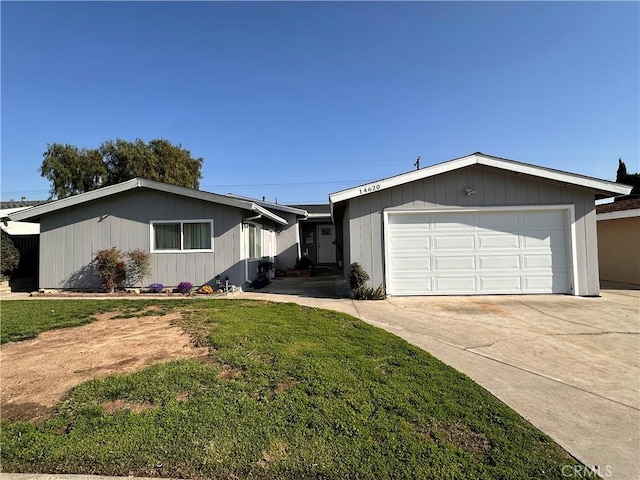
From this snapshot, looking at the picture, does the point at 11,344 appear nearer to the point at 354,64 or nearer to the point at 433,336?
the point at 433,336

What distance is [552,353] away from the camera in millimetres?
4414

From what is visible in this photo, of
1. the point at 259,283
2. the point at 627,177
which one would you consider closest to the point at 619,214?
the point at 259,283

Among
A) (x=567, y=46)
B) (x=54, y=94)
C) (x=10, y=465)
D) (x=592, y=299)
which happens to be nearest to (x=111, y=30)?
(x=54, y=94)

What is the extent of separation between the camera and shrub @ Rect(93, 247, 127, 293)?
9.98 meters

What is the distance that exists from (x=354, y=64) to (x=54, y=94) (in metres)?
11.9

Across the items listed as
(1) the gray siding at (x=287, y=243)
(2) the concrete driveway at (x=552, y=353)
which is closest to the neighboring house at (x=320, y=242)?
(1) the gray siding at (x=287, y=243)

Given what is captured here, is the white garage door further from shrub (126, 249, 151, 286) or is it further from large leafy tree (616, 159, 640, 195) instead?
large leafy tree (616, 159, 640, 195)

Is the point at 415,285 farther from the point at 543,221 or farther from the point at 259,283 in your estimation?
the point at 259,283

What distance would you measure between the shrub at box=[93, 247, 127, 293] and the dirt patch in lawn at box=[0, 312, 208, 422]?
16.1 ft

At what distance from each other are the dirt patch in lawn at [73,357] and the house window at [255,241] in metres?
6.00

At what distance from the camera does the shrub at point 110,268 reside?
32.7ft

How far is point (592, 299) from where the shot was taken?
26.8 ft

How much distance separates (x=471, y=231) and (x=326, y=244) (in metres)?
11.8

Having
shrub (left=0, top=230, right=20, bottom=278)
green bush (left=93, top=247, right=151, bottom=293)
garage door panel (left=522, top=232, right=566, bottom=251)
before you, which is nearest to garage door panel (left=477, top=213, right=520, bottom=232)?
garage door panel (left=522, top=232, right=566, bottom=251)
